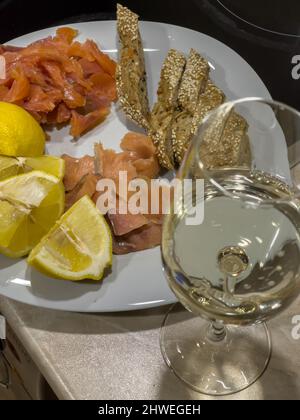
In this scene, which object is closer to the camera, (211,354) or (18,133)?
(211,354)

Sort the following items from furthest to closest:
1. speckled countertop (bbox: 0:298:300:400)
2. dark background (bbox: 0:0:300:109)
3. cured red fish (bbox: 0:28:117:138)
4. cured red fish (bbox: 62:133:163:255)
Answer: dark background (bbox: 0:0:300:109), cured red fish (bbox: 0:28:117:138), cured red fish (bbox: 62:133:163:255), speckled countertop (bbox: 0:298:300:400)

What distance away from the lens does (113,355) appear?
85 centimetres

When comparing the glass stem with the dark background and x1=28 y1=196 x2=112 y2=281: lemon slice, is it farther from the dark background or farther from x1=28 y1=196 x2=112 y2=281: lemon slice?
the dark background

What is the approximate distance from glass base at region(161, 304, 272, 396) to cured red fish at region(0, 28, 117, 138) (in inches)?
16.9

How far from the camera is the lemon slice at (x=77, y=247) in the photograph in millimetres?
841

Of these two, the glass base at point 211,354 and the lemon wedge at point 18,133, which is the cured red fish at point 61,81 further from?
the glass base at point 211,354

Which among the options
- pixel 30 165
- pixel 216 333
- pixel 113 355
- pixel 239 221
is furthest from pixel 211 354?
pixel 30 165

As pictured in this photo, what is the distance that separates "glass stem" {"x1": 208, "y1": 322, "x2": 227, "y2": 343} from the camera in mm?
853

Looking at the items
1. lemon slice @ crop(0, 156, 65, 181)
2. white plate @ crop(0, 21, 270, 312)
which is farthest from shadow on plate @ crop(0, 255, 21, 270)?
lemon slice @ crop(0, 156, 65, 181)

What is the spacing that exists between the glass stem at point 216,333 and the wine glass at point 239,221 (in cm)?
13

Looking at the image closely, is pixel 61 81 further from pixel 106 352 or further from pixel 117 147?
pixel 106 352

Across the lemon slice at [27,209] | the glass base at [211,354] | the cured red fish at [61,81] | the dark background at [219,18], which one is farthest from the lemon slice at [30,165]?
the dark background at [219,18]

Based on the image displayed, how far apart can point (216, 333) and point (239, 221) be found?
0.72 ft

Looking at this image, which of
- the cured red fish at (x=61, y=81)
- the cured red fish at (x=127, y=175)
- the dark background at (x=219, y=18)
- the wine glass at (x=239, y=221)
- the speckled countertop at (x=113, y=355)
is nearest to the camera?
the wine glass at (x=239, y=221)
